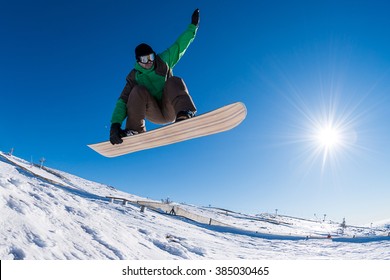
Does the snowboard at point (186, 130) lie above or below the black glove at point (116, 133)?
above

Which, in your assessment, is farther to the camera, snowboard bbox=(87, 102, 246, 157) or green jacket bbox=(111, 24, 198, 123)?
green jacket bbox=(111, 24, 198, 123)

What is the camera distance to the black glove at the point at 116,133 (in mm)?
4883

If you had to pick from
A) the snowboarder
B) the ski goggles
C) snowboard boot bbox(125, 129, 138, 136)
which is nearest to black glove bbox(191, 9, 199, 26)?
the snowboarder

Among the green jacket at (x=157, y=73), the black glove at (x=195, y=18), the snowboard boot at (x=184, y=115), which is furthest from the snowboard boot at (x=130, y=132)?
the black glove at (x=195, y=18)

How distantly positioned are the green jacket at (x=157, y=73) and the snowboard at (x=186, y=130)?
1.79 feet

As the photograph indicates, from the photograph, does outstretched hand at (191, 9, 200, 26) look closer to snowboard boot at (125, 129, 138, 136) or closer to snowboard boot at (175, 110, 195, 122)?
snowboard boot at (175, 110, 195, 122)

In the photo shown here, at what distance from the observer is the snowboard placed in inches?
172

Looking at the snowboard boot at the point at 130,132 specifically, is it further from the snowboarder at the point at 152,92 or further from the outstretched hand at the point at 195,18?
the outstretched hand at the point at 195,18

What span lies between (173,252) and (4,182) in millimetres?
3683

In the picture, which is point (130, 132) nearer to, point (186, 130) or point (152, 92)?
point (152, 92)

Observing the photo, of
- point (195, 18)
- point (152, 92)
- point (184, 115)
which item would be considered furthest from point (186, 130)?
point (195, 18)

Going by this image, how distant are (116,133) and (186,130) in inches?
45.6
